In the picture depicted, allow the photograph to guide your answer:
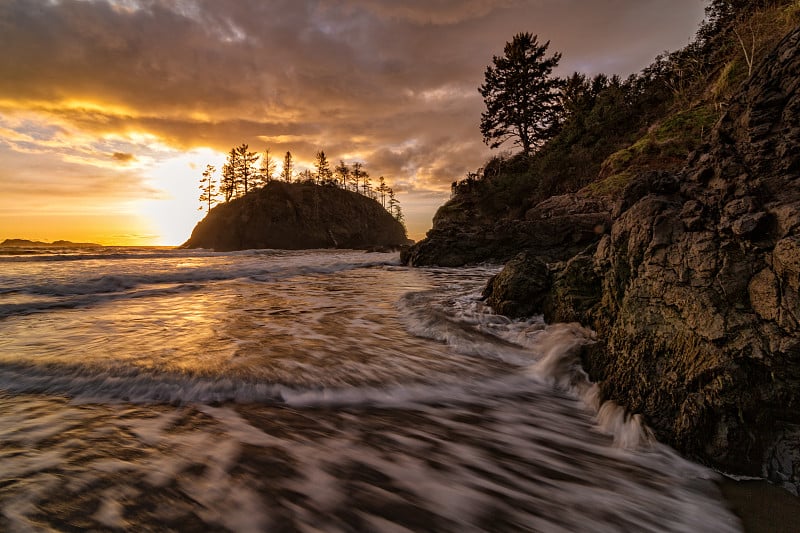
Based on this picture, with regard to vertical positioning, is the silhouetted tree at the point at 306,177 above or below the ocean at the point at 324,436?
above

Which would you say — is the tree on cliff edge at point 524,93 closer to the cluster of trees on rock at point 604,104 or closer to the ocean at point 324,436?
the cluster of trees on rock at point 604,104

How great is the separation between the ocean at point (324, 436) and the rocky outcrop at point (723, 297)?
0.90 feet

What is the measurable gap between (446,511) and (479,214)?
22027 mm

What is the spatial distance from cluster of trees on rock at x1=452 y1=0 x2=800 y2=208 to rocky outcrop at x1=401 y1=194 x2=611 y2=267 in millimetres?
2343

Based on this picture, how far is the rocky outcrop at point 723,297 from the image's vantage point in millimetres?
2043

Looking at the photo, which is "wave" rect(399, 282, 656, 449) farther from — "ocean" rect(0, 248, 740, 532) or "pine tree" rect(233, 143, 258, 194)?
"pine tree" rect(233, 143, 258, 194)

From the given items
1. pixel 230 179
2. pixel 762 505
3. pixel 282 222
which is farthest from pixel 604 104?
pixel 230 179

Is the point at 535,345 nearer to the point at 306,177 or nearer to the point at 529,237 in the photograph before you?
the point at 529,237

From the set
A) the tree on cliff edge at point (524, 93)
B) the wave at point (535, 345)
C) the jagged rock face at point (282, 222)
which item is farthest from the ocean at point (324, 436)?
the jagged rock face at point (282, 222)

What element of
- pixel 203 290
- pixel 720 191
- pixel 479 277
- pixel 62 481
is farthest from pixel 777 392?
pixel 203 290

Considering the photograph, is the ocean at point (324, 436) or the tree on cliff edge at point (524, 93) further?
the tree on cliff edge at point (524, 93)

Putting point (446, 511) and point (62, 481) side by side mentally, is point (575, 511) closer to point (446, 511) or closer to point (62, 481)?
point (446, 511)

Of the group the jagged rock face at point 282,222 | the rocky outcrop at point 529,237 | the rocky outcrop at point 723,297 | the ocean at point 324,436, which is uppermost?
the jagged rock face at point 282,222

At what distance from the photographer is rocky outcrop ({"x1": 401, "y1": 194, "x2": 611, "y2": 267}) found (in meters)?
12.7
